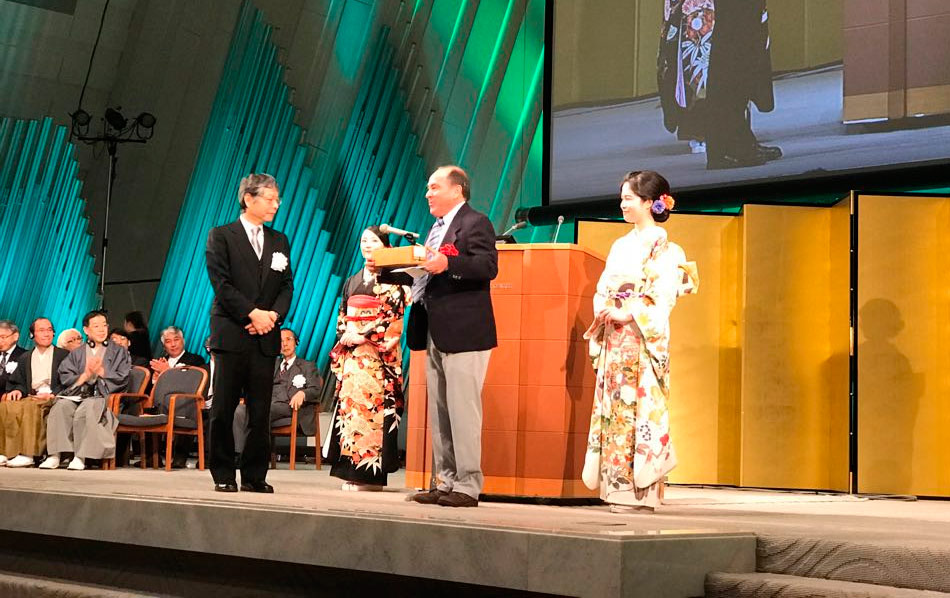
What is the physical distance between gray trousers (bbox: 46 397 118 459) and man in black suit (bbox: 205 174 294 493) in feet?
9.46

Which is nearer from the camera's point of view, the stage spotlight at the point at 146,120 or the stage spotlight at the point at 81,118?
the stage spotlight at the point at 146,120

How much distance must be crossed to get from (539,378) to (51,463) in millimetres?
3853

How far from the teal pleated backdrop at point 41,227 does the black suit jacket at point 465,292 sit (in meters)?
8.99

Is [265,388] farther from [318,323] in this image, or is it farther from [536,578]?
[318,323]

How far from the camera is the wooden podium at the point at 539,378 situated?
15.5ft

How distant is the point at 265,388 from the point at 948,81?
14.2 ft

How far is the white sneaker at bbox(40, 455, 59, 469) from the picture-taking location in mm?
7145

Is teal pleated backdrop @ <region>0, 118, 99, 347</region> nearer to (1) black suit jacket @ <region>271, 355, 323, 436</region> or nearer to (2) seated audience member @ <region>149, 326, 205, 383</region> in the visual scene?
(2) seated audience member @ <region>149, 326, 205, 383</region>

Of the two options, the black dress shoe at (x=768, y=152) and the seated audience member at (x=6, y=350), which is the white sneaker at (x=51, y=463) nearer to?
the seated audience member at (x=6, y=350)

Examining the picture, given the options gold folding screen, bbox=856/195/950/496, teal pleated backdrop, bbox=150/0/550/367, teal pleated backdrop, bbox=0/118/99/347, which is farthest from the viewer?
teal pleated backdrop, bbox=0/118/99/347

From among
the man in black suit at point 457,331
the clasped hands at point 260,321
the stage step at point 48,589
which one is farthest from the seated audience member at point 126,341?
the man in black suit at point 457,331

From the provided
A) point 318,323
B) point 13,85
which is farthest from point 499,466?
point 13,85

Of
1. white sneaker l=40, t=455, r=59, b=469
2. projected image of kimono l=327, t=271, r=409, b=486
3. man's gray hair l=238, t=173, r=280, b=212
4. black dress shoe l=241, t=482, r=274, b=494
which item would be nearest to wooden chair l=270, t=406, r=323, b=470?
white sneaker l=40, t=455, r=59, b=469

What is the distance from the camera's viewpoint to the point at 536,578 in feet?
9.30
